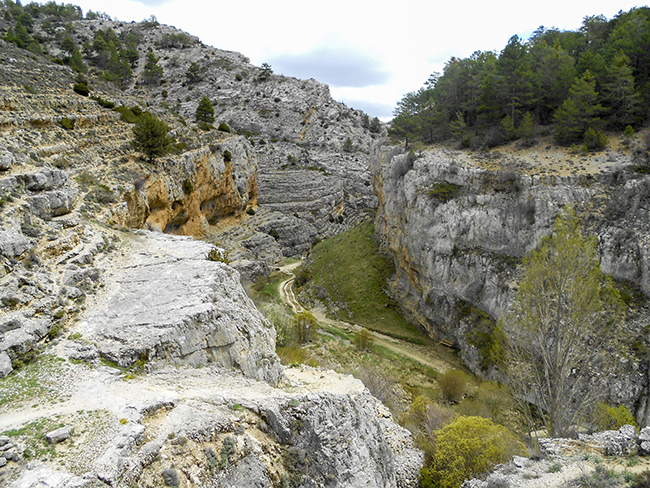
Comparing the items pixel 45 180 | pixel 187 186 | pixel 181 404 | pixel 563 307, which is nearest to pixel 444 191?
pixel 563 307

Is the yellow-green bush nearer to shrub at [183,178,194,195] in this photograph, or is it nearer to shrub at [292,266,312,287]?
shrub at [183,178,194,195]

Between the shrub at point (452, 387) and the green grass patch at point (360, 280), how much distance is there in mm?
9814

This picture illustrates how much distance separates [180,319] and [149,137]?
27.7 meters

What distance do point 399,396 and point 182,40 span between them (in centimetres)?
12085

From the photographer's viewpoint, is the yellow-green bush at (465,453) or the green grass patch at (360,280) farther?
the green grass patch at (360,280)

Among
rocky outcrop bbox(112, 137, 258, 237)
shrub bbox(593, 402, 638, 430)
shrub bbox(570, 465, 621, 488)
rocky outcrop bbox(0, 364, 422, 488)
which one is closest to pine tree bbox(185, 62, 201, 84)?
rocky outcrop bbox(112, 137, 258, 237)

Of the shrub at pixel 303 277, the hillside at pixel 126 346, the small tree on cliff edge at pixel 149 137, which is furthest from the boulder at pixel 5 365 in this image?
the shrub at pixel 303 277

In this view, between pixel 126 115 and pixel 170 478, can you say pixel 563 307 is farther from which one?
pixel 126 115

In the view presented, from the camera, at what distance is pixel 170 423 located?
353 inches

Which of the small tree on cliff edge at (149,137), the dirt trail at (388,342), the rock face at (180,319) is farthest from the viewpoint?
the dirt trail at (388,342)

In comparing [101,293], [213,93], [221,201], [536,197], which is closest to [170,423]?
[101,293]

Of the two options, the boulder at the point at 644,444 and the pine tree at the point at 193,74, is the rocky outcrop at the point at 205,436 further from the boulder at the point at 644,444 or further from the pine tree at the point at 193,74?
the pine tree at the point at 193,74

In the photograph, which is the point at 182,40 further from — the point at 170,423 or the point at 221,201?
the point at 170,423

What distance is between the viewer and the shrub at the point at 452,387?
104ft
